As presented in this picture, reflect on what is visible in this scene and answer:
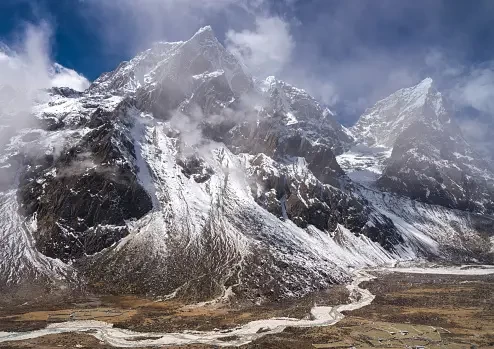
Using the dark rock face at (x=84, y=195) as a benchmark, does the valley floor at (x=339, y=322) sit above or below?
below

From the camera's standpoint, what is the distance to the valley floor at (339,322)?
75.0m

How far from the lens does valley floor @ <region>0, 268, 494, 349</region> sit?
75000mm

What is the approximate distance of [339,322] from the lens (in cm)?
9200

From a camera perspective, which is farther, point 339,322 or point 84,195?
point 84,195

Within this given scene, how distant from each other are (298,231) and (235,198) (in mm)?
31726

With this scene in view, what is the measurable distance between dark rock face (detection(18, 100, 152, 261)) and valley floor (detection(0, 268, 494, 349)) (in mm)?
44643

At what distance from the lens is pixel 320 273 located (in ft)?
484

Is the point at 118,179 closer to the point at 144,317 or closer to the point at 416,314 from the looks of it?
the point at 144,317

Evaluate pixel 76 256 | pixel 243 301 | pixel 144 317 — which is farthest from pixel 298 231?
pixel 144 317

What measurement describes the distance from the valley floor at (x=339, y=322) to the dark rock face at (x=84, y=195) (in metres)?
44.6

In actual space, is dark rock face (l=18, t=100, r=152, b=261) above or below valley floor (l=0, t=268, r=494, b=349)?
above

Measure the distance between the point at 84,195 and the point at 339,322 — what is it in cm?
11486

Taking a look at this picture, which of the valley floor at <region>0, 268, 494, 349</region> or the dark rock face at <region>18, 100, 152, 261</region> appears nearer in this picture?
the valley floor at <region>0, 268, 494, 349</region>

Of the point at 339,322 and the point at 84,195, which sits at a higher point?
the point at 84,195
